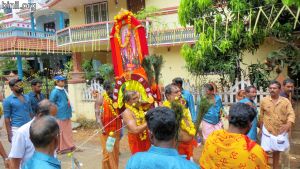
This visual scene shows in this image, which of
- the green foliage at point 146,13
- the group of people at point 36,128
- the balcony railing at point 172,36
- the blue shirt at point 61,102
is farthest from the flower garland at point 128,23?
the green foliage at point 146,13

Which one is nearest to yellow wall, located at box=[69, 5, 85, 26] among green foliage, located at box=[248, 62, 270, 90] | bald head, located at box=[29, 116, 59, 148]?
green foliage, located at box=[248, 62, 270, 90]

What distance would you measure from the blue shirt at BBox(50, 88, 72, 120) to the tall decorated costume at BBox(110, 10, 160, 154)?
2.17 meters

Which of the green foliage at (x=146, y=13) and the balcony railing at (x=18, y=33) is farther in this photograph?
the balcony railing at (x=18, y=33)

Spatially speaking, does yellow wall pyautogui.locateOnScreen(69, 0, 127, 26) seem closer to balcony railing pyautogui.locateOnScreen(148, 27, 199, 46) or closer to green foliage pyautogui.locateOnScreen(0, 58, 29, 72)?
balcony railing pyautogui.locateOnScreen(148, 27, 199, 46)

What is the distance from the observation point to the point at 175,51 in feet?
41.8

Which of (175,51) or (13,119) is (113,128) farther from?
(175,51)

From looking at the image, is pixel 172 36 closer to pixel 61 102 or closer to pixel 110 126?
pixel 61 102

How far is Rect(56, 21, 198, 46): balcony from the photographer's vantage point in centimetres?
1175

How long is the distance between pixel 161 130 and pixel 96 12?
45.8 ft

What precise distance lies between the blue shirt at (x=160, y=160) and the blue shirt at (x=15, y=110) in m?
3.81

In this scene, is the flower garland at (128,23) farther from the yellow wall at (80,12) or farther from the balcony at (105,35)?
the yellow wall at (80,12)

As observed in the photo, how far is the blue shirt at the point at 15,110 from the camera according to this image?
5.25 metres

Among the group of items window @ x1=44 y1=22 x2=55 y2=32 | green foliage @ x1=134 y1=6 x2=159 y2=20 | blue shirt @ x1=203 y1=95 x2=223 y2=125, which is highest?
window @ x1=44 y1=22 x2=55 y2=32

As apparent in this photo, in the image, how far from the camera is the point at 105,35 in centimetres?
1291
